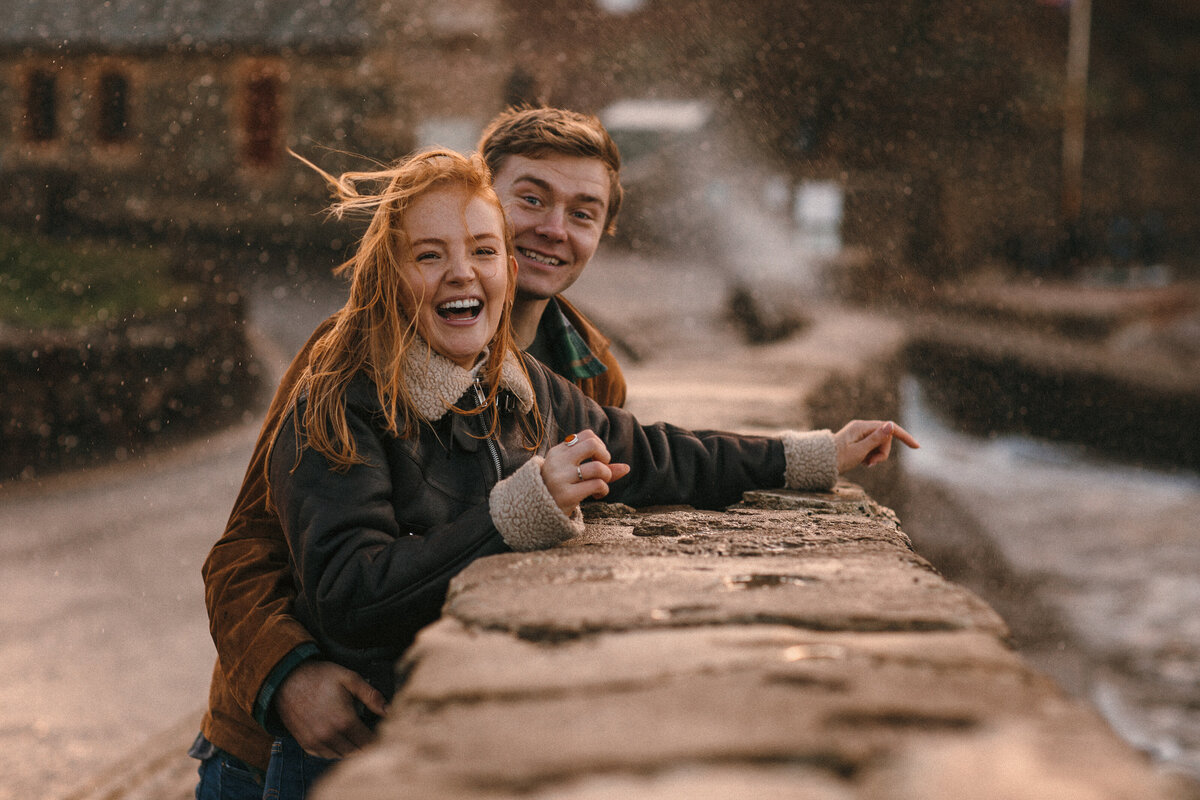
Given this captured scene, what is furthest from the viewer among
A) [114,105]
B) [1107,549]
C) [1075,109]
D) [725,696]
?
[1075,109]

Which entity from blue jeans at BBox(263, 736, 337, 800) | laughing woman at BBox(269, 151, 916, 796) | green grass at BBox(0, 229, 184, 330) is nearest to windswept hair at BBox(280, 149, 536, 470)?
laughing woman at BBox(269, 151, 916, 796)

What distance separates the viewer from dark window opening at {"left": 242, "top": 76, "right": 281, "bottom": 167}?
13.1m

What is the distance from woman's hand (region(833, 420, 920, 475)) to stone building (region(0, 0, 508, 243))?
35.6ft

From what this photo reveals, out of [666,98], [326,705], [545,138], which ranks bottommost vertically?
[326,705]

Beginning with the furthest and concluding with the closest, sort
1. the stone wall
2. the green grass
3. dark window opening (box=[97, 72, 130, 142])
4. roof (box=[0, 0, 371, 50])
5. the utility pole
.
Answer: the utility pole, dark window opening (box=[97, 72, 130, 142]), roof (box=[0, 0, 371, 50]), the green grass, the stone wall

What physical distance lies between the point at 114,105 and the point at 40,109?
3.69 ft

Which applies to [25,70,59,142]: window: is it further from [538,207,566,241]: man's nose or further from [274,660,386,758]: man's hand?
[274,660,386,758]: man's hand

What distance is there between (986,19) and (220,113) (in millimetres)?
10662

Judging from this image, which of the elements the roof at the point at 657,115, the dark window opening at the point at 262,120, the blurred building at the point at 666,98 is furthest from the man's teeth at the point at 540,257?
the dark window opening at the point at 262,120

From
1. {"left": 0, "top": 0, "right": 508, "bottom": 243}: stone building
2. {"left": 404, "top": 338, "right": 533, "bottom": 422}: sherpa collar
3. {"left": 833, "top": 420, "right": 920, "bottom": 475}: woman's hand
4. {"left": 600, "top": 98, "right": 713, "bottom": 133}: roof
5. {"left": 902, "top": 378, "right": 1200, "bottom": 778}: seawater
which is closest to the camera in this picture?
{"left": 404, "top": 338, "right": 533, "bottom": 422}: sherpa collar

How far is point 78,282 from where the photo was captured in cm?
1080

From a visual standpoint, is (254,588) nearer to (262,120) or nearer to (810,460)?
(810,460)

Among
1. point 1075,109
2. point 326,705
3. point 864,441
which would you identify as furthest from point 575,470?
point 1075,109

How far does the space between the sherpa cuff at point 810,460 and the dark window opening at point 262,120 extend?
1257 centimetres
